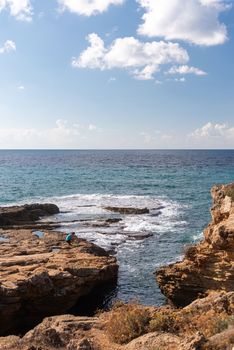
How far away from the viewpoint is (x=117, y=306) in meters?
14.9

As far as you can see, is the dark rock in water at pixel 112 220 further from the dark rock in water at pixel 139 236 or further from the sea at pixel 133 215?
the dark rock in water at pixel 139 236

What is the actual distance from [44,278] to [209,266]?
28.4 ft

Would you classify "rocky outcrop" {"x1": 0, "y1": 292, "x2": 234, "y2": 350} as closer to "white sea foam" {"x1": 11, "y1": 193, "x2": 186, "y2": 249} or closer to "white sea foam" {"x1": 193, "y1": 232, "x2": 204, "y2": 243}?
"white sea foam" {"x1": 11, "y1": 193, "x2": 186, "y2": 249}

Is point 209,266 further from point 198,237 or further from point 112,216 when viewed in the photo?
point 112,216

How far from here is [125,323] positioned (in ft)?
41.7

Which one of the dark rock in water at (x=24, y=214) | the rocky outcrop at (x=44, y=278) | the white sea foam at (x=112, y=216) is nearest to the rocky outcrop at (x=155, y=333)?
the rocky outcrop at (x=44, y=278)

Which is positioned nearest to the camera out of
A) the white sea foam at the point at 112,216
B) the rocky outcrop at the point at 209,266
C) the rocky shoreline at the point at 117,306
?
the rocky shoreline at the point at 117,306

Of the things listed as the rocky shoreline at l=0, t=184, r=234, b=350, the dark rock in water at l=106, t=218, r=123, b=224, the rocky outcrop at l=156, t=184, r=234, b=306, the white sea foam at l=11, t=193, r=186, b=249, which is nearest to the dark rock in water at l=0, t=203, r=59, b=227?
the white sea foam at l=11, t=193, r=186, b=249

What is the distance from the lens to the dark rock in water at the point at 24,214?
145ft

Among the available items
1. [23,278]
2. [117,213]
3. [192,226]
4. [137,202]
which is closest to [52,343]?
[23,278]

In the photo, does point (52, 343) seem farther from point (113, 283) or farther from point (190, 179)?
point (190, 179)

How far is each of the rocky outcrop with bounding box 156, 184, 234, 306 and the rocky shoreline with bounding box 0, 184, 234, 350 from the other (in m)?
0.05

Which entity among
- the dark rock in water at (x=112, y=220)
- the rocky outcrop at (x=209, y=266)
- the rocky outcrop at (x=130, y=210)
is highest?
the rocky outcrop at (x=209, y=266)

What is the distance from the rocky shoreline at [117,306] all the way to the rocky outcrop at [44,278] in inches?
2.0
